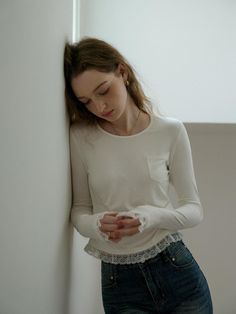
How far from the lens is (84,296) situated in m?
1.54

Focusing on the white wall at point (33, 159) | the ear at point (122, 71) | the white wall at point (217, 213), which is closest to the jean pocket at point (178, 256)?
the white wall at point (33, 159)

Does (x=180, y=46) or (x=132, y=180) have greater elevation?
(x=180, y=46)

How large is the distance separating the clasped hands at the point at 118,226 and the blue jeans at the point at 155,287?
0.13m

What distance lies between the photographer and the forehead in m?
1.06

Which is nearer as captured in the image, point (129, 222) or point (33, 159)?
point (33, 159)

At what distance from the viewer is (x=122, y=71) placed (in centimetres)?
116

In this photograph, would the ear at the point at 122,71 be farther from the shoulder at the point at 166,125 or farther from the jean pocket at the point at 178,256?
the jean pocket at the point at 178,256

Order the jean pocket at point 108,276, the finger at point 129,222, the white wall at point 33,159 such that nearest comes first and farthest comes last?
the white wall at point 33,159, the finger at point 129,222, the jean pocket at point 108,276

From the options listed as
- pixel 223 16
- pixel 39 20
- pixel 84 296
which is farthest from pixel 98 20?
pixel 84 296

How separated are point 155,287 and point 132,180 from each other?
299 mm

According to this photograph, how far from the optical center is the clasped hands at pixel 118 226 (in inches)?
40.1

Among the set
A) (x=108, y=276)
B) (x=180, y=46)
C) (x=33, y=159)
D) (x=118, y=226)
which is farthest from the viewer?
(x=180, y=46)

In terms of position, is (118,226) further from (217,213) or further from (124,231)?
(217,213)

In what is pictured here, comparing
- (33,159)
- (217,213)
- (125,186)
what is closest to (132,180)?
(125,186)
